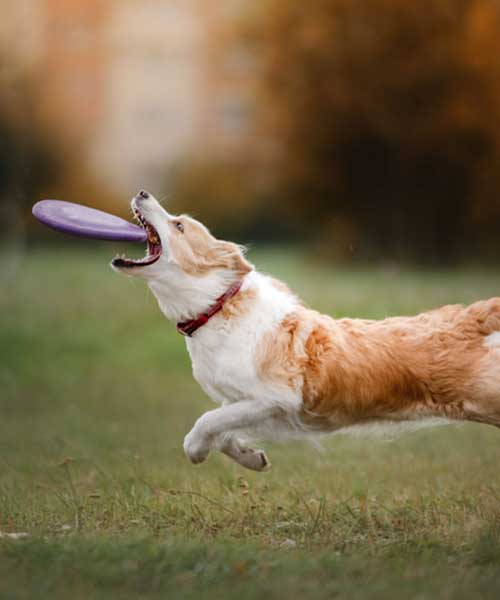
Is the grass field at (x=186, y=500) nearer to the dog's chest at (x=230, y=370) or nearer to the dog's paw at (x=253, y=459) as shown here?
the dog's paw at (x=253, y=459)

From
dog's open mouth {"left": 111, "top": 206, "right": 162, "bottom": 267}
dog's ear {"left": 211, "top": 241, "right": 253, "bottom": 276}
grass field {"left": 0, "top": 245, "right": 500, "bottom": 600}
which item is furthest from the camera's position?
dog's ear {"left": 211, "top": 241, "right": 253, "bottom": 276}

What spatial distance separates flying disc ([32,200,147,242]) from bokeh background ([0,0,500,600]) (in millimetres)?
1777

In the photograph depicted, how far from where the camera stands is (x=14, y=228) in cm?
2878

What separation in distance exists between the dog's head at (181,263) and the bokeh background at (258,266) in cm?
136

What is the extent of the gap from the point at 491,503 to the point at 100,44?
30653 mm

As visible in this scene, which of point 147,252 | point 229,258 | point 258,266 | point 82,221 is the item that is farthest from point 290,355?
point 258,266

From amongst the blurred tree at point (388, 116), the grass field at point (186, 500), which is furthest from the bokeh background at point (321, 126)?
the grass field at point (186, 500)

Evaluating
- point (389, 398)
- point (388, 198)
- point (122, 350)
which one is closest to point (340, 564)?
point (389, 398)

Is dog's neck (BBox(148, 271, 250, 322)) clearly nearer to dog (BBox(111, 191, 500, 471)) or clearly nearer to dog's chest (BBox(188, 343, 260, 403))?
dog (BBox(111, 191, 500, 471))

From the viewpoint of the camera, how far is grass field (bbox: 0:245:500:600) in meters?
4.68

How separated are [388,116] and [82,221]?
2134cm

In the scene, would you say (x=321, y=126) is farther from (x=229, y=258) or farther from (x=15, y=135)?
(x=229, y=258)

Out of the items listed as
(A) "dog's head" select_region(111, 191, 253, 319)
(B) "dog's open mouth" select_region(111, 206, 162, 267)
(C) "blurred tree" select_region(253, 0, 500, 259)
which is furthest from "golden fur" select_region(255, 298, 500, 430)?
(C) "blurred tree" select_region(253, 0, 500, 259)

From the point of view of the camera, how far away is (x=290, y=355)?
6.17 m
